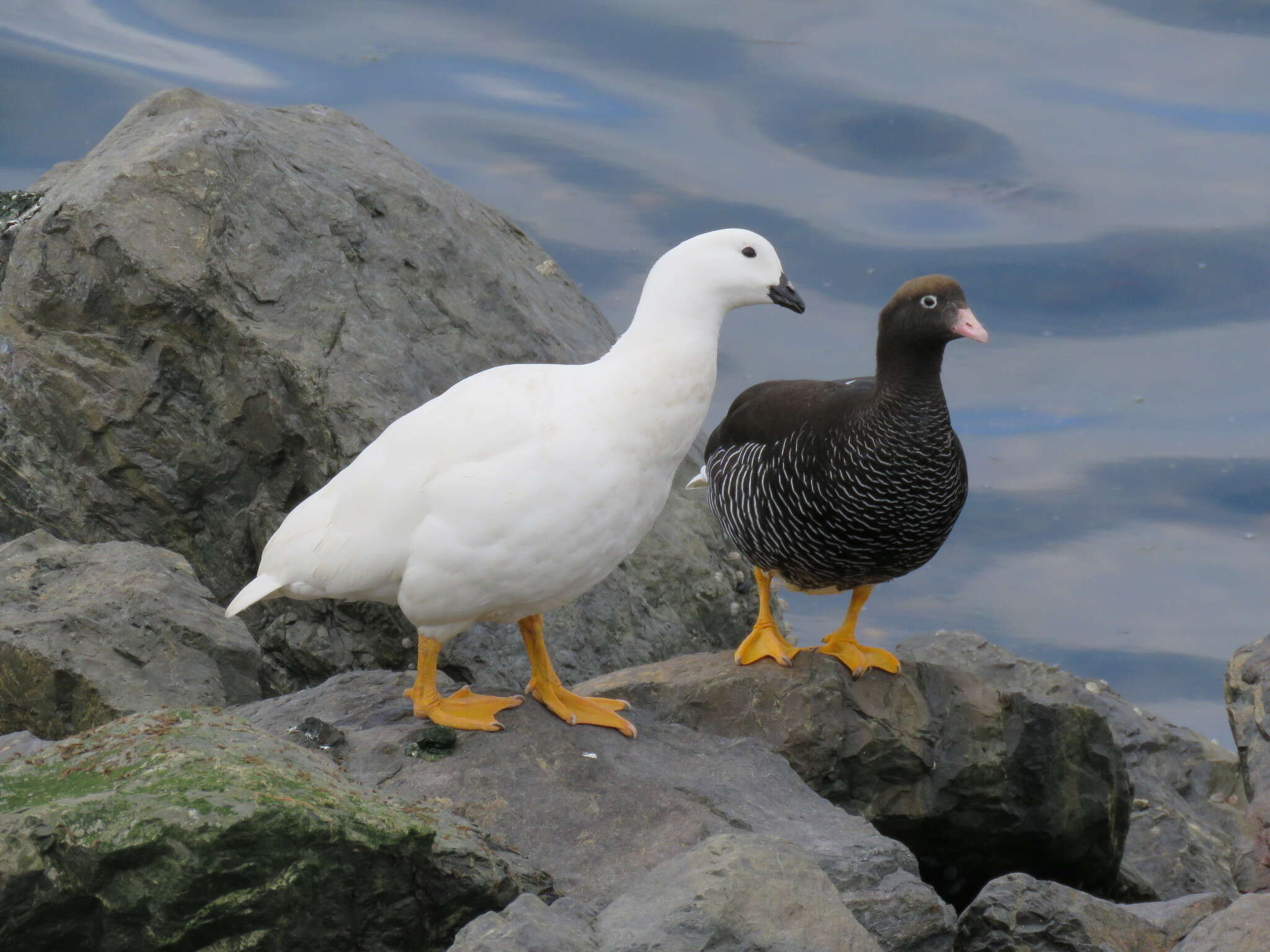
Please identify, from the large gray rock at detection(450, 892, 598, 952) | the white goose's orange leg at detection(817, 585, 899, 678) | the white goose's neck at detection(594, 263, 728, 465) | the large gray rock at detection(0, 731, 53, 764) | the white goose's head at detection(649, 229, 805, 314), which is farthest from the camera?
the white goose's orange leg at detection(817, 585, 899, 678)

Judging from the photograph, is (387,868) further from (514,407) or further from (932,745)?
(932,745)

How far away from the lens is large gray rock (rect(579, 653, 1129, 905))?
509 cm

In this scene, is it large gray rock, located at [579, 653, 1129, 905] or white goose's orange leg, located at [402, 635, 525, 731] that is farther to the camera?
large gray rock, located at [579, 653, 1129, 905]

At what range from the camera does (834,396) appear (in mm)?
5363

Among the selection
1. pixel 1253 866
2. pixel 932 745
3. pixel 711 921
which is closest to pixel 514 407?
pixel 711 921

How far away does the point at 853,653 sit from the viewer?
5348mm

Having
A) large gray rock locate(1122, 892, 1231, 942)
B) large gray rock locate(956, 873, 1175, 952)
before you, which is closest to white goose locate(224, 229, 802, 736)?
large gray rock locate(956, 873, 1175, 952)

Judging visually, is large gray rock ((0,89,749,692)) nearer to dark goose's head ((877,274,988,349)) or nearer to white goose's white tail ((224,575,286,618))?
white goose's white tail ((224,575,286,618))

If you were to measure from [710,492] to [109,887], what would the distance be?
338 centimetres

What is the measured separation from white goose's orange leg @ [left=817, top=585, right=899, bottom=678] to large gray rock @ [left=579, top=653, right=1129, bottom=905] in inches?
3.2

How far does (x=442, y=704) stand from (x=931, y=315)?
2.14m

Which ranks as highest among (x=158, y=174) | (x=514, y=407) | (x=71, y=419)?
(x=158, y=174)

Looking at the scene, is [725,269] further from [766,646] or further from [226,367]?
[226,367]

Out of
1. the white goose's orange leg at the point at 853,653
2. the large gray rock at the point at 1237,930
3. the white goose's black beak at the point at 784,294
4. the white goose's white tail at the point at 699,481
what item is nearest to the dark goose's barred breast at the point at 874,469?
the white goose's orange leg at the point at 853,653
